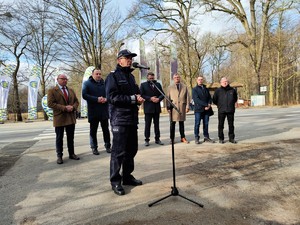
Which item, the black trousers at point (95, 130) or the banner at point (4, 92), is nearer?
the black trousers at point (95, 130)

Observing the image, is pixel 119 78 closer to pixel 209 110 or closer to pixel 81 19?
pixel 209 110

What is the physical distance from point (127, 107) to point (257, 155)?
11.1ft

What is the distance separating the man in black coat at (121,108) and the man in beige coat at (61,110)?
2.23m

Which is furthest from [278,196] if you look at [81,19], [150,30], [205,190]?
[150,30]

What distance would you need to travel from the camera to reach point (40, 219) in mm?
3178

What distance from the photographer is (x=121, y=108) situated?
157 inches

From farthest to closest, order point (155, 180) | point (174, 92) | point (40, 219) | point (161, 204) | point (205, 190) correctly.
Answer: point (174, 92) → point (155, 180) → point (205, 190) → point (161, 204) → point (40, 219)

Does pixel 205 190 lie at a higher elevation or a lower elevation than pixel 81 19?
lower

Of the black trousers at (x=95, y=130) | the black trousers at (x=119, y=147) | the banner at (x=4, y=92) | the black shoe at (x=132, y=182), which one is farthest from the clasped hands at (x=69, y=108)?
the banner at (x=4, y=92)

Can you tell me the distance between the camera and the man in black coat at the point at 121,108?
391cm

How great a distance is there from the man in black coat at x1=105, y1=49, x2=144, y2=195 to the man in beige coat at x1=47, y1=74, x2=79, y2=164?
2.23 metres

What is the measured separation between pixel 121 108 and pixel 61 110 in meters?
2.37

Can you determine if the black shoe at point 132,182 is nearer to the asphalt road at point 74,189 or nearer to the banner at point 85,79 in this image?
the asphalt road at point 74,189

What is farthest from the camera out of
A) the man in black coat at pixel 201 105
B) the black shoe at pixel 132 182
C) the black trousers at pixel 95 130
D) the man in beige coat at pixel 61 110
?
the man in black coat at pixel 201 105
